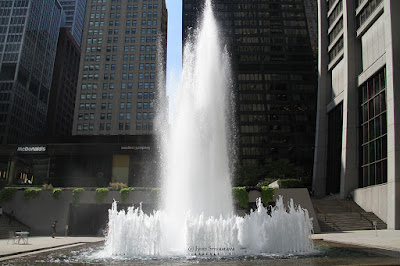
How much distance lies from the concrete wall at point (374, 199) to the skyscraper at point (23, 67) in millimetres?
101069

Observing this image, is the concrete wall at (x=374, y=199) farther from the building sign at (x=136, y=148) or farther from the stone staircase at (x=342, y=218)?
the building sign at (x=136, y=148)

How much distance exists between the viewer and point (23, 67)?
4309 inches

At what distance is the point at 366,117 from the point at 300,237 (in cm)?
3098

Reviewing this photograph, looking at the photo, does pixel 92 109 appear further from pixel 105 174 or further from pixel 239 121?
pixel 239 121

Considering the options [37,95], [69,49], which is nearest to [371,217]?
[37,95]

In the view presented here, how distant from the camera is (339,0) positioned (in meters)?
51.2

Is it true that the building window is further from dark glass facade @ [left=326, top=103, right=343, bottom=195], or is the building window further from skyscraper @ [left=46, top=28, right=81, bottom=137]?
skyscraper @ [left=46, top=28, right=81, bottom=137]

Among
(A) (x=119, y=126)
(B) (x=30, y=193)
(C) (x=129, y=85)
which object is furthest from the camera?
(C) (x=129, y=85)

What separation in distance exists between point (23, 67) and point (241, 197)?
103549 mm

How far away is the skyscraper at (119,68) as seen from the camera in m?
94.5

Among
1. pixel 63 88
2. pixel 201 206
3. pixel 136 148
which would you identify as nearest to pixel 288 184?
pixel 201 206

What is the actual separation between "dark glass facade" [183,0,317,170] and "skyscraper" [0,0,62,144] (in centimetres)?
5611

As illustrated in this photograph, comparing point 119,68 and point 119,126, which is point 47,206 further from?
point 119,68

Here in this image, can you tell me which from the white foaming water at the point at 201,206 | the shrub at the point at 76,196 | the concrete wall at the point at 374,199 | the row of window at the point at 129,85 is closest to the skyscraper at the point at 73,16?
the row of window at the point at 129,85
